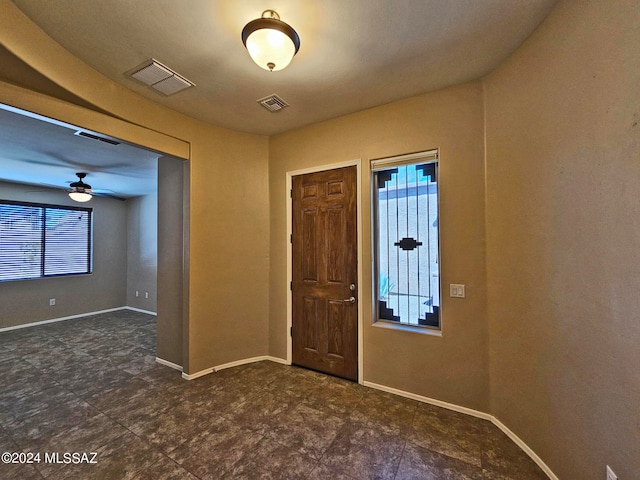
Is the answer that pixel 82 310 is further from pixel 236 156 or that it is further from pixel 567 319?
pixel 567 319

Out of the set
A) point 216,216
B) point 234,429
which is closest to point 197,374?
point 234,429

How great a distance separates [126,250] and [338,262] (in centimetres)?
622

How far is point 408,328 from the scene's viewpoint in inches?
101

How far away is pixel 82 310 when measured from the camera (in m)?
5.79

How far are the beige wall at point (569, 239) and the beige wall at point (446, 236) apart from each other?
11 cm

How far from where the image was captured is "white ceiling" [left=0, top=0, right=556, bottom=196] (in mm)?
1566

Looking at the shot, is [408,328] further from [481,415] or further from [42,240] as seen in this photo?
[42,240]

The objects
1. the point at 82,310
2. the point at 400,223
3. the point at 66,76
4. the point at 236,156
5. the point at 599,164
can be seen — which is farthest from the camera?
the point at 82,310

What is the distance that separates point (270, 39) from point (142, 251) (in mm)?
6266

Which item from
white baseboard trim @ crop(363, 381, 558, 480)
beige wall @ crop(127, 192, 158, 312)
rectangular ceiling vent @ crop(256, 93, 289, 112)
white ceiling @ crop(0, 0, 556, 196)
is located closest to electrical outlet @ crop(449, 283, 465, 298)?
white baseboard trim @ crop(363, 381, 558, 480)

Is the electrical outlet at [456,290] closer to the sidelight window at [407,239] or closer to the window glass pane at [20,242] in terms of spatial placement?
the sidelight window at [407,239]

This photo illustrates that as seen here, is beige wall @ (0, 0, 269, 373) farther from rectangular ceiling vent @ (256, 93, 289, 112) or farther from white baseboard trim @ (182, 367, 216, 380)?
rectangular ceiling vent @ (256, 93, 289, 112)

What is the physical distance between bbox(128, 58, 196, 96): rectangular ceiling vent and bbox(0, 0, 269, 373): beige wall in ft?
0.97

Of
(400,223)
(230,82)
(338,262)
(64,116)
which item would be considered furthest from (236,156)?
(400,223)
